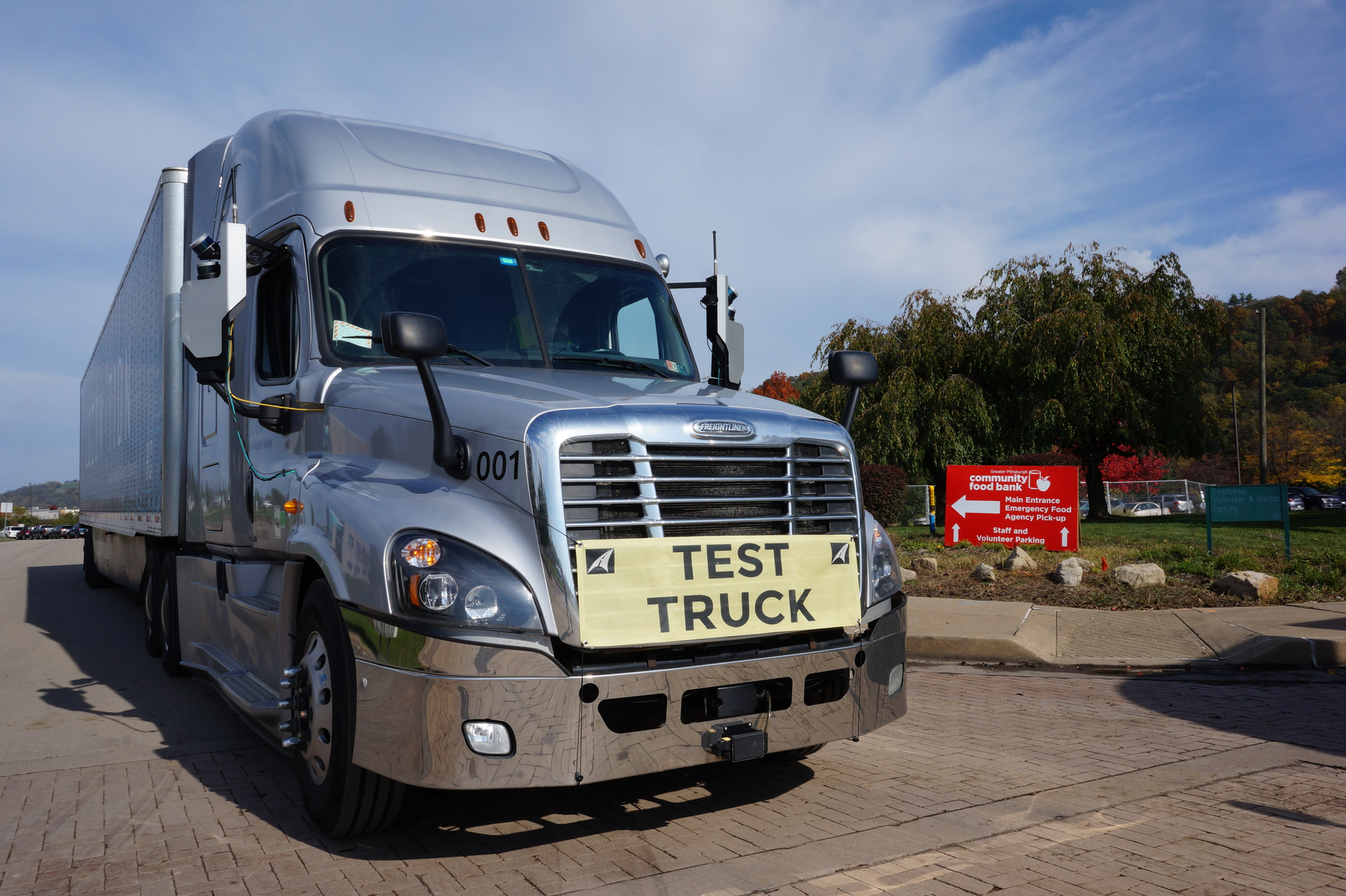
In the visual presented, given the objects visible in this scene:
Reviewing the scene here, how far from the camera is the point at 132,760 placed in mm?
5398

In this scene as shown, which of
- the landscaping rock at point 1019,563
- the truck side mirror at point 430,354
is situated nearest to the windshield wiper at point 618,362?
the truck side mirror at point 430,354

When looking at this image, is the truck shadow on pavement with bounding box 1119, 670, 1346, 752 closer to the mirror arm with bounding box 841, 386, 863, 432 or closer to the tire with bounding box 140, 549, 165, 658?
the mirror arm with bounding box 841, 386, 863, 432

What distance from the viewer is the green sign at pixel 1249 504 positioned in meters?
11.7

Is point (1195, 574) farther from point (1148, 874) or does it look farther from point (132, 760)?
point (132, 760)

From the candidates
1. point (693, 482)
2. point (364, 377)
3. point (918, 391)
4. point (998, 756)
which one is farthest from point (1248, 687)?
point (918, 391)

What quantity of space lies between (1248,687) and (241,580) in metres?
6.93

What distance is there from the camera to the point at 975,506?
602 inches

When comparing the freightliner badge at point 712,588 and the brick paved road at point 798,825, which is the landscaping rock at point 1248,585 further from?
the freightliner badge at point 712,588

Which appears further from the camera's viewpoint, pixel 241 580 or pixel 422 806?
pixel 241 580

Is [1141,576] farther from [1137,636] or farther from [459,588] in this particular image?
[459,588]

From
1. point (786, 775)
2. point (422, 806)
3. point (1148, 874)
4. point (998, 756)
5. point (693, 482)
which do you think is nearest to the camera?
point (1148, 874)

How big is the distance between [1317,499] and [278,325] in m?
65.7

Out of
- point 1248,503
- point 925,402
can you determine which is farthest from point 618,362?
point 925,402

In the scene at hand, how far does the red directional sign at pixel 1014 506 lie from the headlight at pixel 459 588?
12.0m
